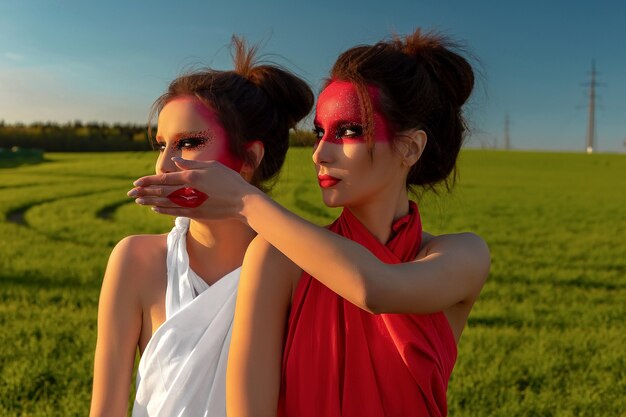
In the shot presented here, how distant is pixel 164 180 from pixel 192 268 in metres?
0.71

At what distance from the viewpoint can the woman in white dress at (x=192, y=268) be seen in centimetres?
256

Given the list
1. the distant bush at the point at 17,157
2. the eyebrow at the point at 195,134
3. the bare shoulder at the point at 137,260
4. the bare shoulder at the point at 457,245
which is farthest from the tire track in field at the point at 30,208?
the distant bush at the point at 17,157

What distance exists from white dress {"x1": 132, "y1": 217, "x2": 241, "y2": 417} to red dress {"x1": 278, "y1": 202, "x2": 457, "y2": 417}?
18.5 inches

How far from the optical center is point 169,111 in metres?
2.64

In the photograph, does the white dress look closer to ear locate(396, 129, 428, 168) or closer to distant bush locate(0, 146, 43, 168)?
ear locate(396, 129, 428, 168)

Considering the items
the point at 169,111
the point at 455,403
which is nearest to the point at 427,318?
the point at 169,111

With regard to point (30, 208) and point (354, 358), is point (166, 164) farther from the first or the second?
point (30, 208)

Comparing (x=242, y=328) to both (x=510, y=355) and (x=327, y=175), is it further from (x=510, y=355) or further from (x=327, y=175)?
(x=510, y=355)

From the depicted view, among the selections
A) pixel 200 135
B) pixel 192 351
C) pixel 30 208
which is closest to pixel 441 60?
pixel 200 135

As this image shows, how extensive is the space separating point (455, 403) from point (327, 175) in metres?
4.09

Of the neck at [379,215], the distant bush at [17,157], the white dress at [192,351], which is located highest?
the neck at [379,215]

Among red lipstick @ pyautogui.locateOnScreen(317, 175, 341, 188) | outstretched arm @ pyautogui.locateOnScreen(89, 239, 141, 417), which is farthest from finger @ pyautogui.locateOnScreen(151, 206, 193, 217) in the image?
outstretched arm @ pyautogui.locateOnScreen(89, 239, 141, 417)

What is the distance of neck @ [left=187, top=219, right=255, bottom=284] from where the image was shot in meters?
2.69

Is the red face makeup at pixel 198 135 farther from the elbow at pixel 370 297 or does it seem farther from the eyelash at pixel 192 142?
the elbow at pixel 370 297
